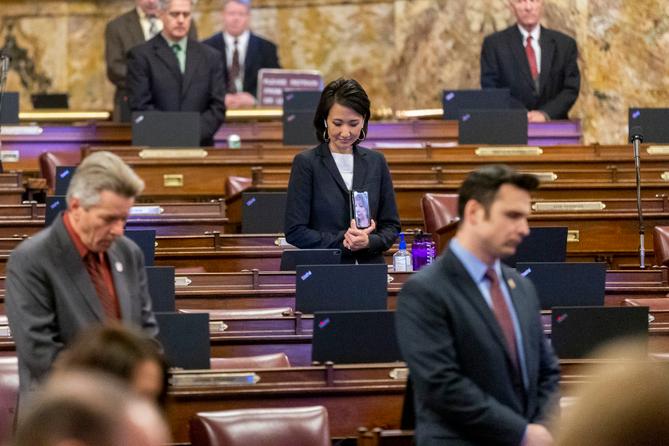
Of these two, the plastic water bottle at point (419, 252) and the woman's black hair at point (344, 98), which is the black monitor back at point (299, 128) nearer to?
the plastic water bottle at point (419, 252)

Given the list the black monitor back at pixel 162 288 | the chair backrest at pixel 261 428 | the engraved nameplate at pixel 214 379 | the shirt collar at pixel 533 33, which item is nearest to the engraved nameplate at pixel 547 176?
the shirt collar at pixel 533 33

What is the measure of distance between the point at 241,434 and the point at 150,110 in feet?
18.6

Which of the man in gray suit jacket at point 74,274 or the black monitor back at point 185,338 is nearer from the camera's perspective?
the man in gray suit jacket at point 74,274

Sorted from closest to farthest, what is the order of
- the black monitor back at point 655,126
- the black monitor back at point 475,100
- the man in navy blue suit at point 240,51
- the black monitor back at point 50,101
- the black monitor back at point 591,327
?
the black monitor back at point 591,327
the black monitor back at point 655,126
the black monitor back at point 475,100
the man in navy blue suit at point 240,51
the black monitor back at point 50,101

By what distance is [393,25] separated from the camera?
13.8m

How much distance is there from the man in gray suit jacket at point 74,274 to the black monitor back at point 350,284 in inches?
61.2

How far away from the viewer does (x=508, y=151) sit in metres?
9.02

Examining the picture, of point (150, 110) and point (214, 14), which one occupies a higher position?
point (214, 14)

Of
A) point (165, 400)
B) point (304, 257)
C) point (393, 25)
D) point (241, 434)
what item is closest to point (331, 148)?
point (304, 257)

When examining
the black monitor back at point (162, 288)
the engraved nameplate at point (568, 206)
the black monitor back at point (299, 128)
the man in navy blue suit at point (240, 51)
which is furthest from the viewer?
the man in navy blue suit at point (240, 51)

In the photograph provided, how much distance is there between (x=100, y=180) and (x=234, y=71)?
7981 millimetres

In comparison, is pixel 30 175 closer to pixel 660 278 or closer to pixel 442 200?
pixel 442 200

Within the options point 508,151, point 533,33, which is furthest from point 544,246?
point 533,33

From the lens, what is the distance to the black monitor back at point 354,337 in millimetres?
4762
